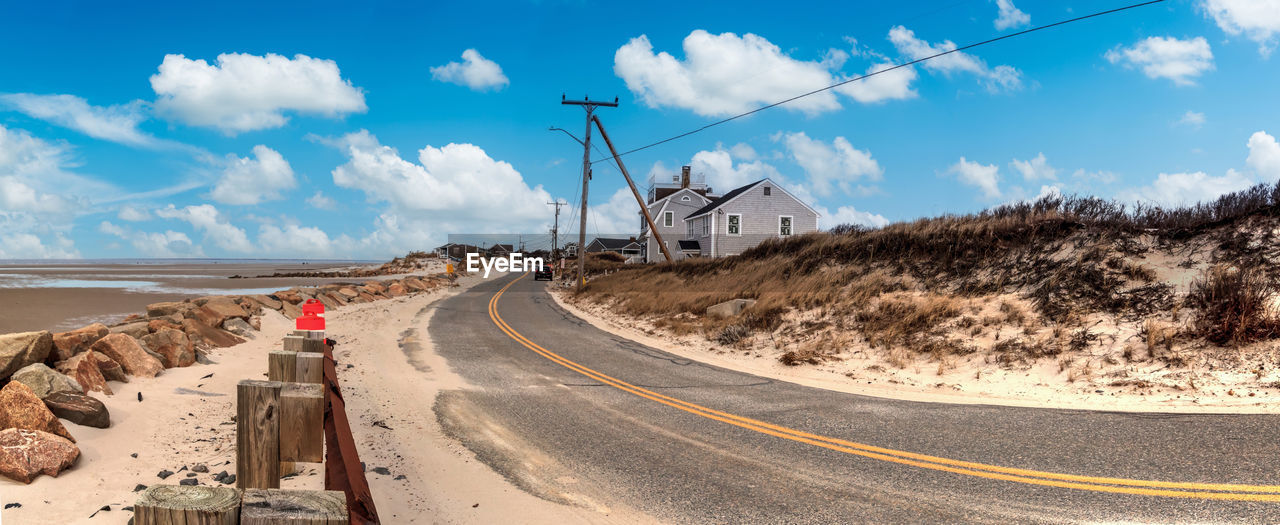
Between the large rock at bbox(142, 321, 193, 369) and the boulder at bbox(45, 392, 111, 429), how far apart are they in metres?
3.69

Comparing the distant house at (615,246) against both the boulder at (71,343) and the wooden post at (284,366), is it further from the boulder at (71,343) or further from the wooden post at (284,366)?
the wooden post at (284,366)

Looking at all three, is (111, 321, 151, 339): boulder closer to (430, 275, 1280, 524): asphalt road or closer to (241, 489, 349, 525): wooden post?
(430, 275, 1280, 524): asphalt road

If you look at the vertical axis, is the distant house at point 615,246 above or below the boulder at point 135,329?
above

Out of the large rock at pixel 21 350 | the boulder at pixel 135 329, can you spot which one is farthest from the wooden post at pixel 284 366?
the boulder at pixel 135 329

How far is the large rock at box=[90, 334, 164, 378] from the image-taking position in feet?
27.0

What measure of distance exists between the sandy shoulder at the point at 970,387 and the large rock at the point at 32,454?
30.3 ft

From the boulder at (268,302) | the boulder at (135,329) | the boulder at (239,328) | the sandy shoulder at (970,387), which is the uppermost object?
the boulder at (135,329)

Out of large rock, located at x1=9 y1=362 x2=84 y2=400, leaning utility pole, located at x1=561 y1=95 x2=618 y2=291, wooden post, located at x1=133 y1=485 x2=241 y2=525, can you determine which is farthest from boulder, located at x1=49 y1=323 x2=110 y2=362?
leaning utility pole, located at x1=561 y1=95 x2=618 y2=291

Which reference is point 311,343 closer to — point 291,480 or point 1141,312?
point 291,480

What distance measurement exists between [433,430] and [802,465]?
4.16m

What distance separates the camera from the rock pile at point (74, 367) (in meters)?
4.87

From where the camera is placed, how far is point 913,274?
18.2m

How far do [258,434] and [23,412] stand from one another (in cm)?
303

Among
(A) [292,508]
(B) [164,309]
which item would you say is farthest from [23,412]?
(B) [164,309]
